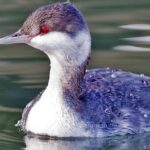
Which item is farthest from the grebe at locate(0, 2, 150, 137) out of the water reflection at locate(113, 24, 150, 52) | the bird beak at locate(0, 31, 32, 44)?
the water reflection at locate(113, 24, 150, 52)

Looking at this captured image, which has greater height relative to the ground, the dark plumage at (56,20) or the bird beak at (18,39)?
the dark plumage at (56,20)

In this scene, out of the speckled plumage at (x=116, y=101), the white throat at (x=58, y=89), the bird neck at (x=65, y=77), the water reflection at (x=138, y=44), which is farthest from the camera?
the water reflection at (x=138, y=44)

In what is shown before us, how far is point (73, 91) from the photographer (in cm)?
1352

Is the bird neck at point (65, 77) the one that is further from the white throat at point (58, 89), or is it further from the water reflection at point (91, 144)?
the water reflection at point (91, 144)

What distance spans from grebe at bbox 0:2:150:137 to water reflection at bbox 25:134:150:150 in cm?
10

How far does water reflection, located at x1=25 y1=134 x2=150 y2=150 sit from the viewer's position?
523 inches

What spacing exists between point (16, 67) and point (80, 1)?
174 inches

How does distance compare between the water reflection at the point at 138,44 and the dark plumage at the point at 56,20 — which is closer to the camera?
the dark plumage at the point at 56,20

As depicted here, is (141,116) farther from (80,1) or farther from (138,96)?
(80,1)

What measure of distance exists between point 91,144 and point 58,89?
0.84 m

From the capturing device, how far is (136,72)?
15820mm

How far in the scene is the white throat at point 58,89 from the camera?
42.7 ft

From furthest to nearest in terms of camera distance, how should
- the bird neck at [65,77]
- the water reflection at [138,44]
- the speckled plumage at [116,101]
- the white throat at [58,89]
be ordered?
the water reflection at [138,44]
the speckled plumage at [116,101]
the bird neck at [65,77]
the white throat at [58,89]

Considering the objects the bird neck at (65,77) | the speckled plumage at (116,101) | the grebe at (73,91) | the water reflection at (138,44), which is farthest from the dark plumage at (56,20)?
the water reflection at (138,44)
